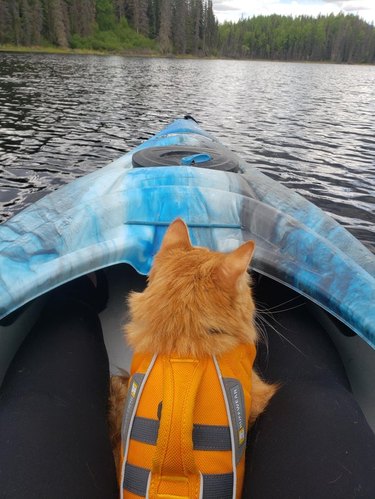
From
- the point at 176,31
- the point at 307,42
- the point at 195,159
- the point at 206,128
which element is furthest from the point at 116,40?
the point at 195,159

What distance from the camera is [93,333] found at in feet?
10.6

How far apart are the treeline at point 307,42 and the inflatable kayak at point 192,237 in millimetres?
154497

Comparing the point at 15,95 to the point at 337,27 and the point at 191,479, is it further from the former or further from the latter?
the point at 337,27

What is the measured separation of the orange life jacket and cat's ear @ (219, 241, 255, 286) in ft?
1.31

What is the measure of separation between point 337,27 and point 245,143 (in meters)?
180

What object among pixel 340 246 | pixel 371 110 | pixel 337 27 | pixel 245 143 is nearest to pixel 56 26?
pixel 371 110

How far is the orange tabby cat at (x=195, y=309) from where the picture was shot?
6.39 feet

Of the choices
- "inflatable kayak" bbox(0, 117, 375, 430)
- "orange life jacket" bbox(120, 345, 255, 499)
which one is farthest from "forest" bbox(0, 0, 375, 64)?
"orange life jacket" bbox(120, 345, 255, 499)

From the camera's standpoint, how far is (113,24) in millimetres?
109562

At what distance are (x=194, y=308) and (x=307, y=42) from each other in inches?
6904

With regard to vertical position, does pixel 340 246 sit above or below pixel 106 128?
above

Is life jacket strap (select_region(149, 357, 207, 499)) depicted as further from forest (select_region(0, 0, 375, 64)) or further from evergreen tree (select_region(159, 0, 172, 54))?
evergreen tree (select_region(159, 0, 172, 54))

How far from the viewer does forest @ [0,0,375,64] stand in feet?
262

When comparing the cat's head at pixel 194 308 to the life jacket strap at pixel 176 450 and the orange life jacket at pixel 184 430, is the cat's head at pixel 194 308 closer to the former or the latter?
the orange life jacket at pixel 184 430
